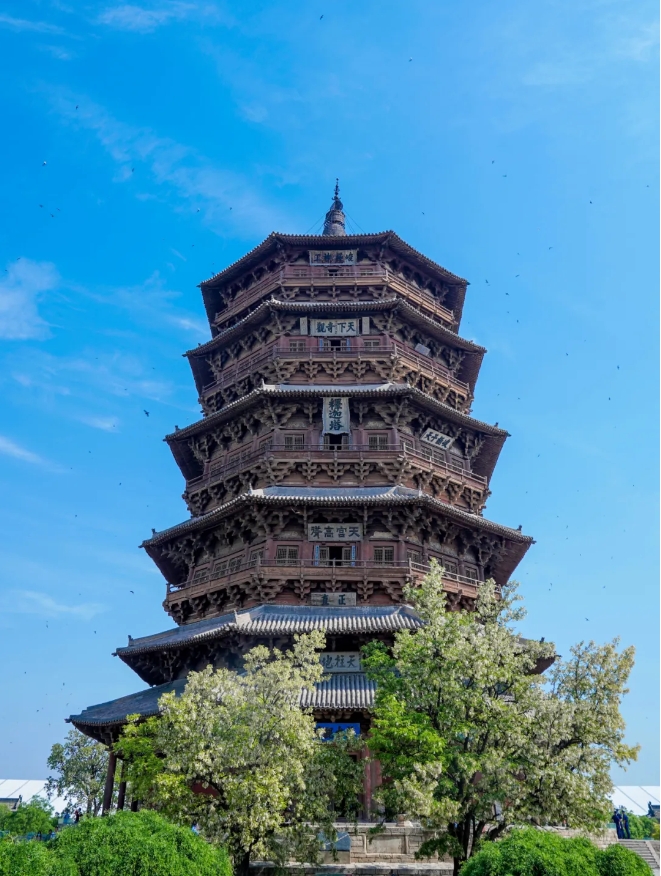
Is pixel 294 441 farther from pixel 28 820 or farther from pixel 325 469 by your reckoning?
pixel 28 820

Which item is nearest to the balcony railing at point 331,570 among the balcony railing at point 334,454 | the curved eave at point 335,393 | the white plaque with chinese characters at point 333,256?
the balcony railing at point 334,454

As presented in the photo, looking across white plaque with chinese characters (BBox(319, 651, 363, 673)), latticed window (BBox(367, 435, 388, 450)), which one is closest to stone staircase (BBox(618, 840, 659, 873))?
white plaque with chinese characters (BBox(319, 651, 363, 673))

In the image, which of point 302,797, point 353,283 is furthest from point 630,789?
point 302,797

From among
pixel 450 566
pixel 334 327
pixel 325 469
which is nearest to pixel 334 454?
pixel 325 469

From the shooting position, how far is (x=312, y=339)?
27375 mm

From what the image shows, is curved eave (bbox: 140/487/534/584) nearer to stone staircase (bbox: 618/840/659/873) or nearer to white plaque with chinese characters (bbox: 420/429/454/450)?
white plaque with chinese characters (bbox: 420/429/454/450)

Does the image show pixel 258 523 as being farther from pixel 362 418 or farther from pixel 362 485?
pixel 362 418

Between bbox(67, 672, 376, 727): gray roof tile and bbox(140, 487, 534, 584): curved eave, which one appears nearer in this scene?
bbox(67, 672, 376, 727): gray roof tile

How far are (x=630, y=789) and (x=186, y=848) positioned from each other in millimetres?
56643

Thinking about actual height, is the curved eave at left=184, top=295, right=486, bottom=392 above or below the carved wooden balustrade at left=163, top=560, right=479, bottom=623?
above

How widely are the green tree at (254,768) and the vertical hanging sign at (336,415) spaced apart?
466 inches

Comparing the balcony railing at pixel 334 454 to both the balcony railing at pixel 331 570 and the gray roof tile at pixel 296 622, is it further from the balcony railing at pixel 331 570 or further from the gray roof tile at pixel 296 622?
the gray roof tile at pixel 296 622

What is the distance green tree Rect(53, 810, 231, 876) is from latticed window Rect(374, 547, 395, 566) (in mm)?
12188

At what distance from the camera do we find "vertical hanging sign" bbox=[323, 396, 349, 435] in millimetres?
24891
